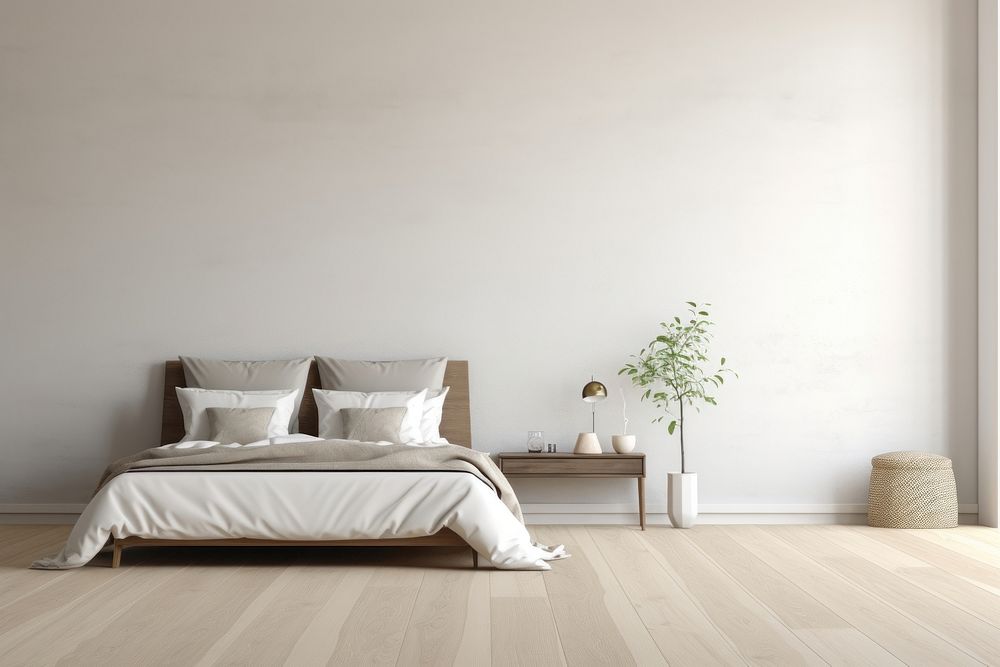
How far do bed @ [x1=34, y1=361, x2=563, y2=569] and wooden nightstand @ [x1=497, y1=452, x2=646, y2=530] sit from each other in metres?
1.17

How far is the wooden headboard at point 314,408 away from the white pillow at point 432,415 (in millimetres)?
104

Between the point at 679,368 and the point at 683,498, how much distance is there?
0.81 meters

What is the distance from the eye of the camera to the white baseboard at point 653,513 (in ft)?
20.3

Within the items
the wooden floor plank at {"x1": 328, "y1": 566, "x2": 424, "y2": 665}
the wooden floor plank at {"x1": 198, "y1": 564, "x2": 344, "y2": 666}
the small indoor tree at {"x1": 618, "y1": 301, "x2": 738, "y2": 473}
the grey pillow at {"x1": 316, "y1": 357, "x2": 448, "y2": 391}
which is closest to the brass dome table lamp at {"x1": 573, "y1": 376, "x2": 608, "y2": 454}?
the small indoor tree at {"x1": 618, "y1": 301, "x2": 738, "y2": 473}

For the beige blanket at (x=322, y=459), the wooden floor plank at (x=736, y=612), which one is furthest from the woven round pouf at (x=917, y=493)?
the beige blanket at (x=322, y=459)

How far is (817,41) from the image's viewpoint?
6371 millimetres

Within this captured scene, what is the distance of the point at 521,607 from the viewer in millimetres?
3814

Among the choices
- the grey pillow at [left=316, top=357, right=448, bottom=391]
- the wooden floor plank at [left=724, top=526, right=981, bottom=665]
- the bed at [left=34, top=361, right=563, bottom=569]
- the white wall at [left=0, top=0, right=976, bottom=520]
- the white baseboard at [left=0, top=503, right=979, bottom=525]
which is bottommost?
the white baseboard at [left=0, top=503, right=979, bottom=525]

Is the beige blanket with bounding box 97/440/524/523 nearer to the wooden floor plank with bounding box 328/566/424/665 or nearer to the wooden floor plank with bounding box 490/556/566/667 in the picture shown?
the wooden floor plank with bounding box 328/566/424/665

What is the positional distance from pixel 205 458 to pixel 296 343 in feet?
5.22

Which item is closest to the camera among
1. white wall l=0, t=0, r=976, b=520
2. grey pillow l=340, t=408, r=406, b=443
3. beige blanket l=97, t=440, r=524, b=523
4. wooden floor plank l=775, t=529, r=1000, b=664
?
wooden floor plank l=775, t=529, r=1000, b=664

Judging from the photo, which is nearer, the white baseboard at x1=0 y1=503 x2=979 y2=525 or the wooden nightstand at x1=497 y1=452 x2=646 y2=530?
the wooden nightstand at x1=497 y1=452 x2=646 y2=530

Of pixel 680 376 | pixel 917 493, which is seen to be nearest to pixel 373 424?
pixel 680 376

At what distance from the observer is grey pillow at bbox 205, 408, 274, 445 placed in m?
5.61
